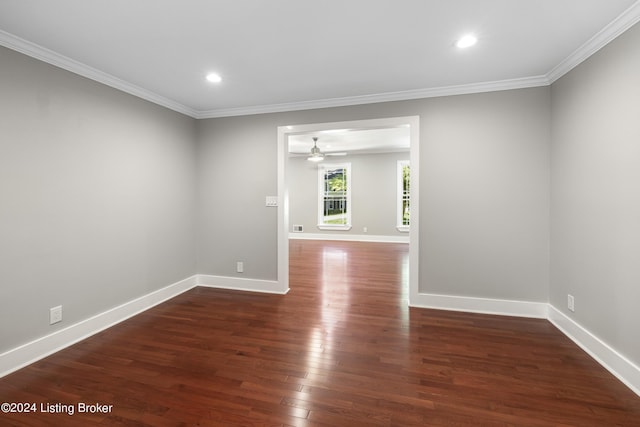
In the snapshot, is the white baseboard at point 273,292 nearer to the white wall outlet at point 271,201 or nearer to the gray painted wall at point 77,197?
the gray painted wall at point 77,197

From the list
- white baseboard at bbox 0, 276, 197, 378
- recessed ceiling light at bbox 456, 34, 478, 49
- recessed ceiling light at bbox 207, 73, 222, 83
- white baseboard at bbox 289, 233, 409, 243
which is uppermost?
recessed ceiling light at bbox 207, 73, 222, 83

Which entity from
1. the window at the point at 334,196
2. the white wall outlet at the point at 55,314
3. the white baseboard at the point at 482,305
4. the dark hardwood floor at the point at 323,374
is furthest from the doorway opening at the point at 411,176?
the window at the point at 334,196

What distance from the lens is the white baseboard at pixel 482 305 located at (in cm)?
A: 296

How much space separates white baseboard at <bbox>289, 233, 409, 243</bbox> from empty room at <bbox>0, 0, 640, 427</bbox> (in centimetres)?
410

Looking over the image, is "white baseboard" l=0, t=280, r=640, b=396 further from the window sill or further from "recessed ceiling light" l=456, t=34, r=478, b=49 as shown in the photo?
the window sill

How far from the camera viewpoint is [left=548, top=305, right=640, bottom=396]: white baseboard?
1.85 meters

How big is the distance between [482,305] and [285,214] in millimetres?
2586

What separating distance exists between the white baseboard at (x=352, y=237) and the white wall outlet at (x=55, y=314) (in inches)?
255

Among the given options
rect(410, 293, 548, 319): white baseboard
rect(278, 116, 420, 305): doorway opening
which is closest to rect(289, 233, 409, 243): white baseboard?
rect(278, 116, 420, 305): doorway opening

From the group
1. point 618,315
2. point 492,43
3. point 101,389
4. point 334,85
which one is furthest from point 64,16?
point 618,315

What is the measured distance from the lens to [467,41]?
7.10 feet

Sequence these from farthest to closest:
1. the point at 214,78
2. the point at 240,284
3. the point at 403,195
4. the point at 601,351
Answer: the point at 403,195
the point at 240,284
the point at 214,78
the point at 601,351

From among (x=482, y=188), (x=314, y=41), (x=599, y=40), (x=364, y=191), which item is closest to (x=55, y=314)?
(x=314, y=41)

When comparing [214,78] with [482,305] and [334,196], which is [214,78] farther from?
[334,196]
